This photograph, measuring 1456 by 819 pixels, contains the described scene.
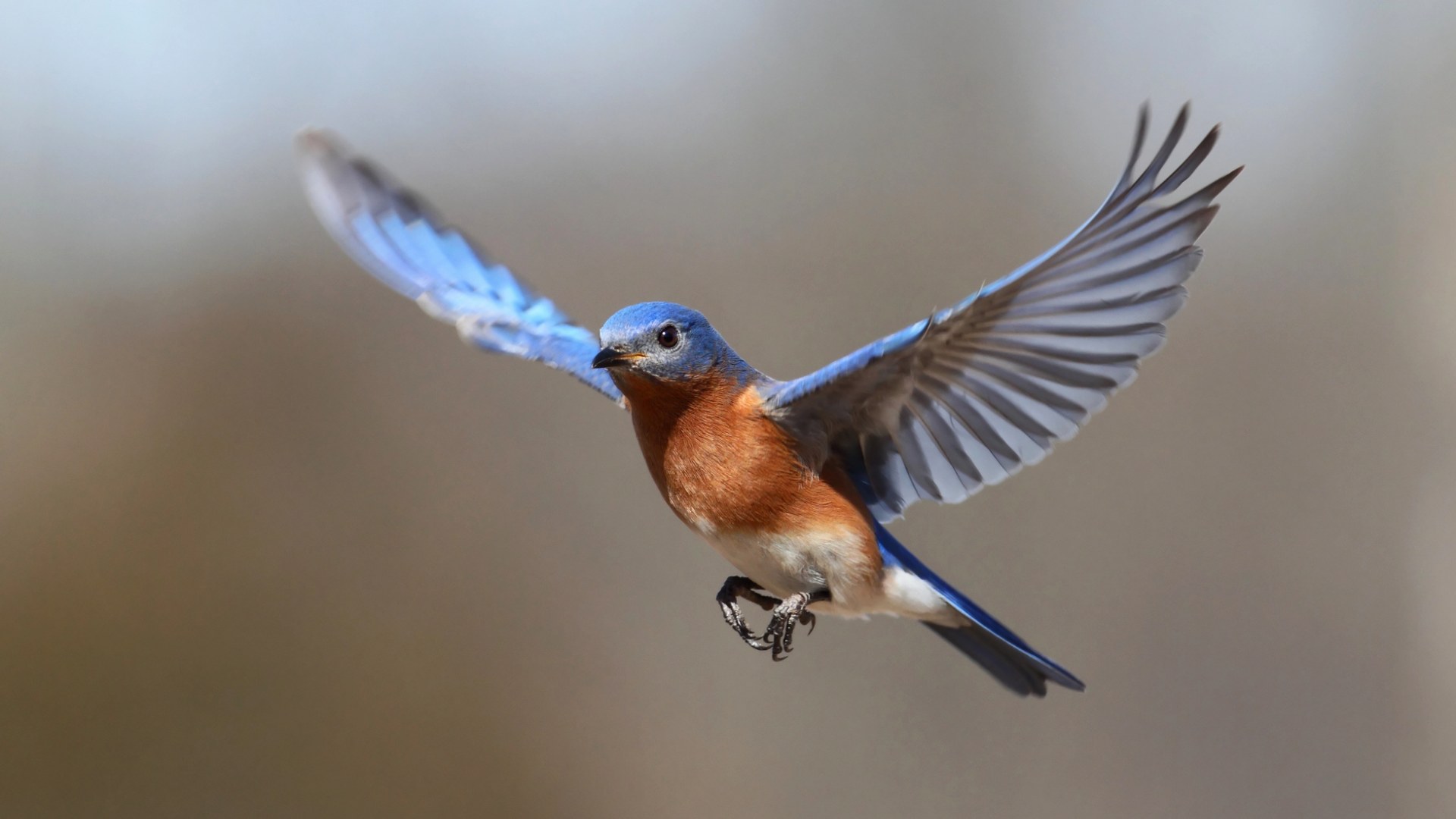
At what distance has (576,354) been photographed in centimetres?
230

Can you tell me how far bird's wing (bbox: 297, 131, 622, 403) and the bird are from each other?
165 mm

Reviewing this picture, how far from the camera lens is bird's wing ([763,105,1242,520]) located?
5.04 ft

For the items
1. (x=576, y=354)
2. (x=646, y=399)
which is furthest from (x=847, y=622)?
(x=646, y=399)

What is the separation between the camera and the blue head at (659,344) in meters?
1.69

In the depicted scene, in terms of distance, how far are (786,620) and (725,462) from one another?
0.86 ft

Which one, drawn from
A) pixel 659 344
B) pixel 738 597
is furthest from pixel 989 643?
pixel 659 344

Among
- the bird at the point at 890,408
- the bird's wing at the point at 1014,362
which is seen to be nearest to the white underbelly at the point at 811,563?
the bird at the point at 890,408

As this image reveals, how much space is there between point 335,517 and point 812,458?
15.4 ft

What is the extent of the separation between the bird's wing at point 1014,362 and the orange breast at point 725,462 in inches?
2.4

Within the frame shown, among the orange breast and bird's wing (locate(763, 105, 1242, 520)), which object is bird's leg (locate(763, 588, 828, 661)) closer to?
the orange breast

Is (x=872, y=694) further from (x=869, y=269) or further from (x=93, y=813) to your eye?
(x=93, y=813)

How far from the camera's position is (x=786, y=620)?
1.79 meters

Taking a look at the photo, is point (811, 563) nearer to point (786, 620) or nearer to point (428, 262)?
point (786, 620)

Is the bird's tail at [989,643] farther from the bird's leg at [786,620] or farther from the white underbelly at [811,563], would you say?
the bird's leg at [786,620]
